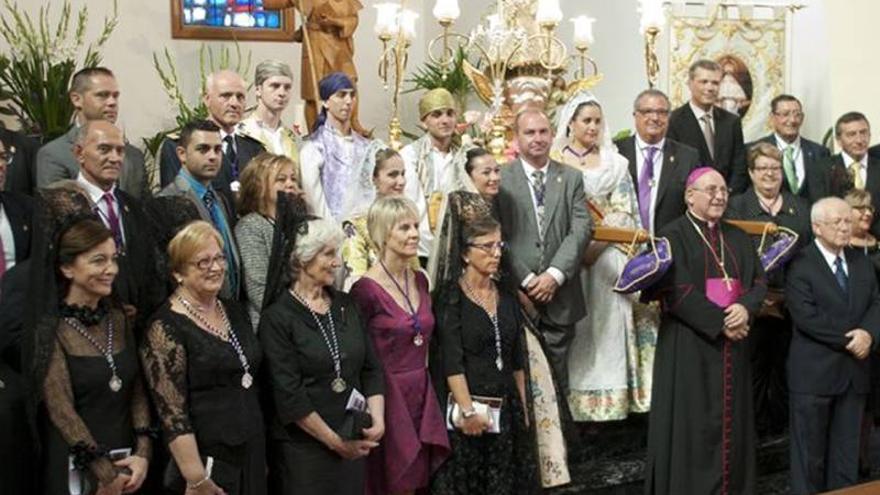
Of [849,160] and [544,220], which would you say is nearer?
[544,220]

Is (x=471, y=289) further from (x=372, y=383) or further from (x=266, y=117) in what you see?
(x=266, y=117)

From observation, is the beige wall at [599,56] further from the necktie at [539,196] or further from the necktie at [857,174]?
the necktie at [539,196]

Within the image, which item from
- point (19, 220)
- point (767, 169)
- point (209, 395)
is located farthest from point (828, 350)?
point (19, 220)

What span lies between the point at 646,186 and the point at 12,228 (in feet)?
10.5

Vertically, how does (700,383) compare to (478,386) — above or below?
below

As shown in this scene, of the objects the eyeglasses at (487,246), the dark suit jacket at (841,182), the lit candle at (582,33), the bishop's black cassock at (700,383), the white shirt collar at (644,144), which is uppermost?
the lit candle at (582,33)

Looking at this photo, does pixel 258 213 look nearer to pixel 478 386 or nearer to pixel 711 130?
pixel 478 386

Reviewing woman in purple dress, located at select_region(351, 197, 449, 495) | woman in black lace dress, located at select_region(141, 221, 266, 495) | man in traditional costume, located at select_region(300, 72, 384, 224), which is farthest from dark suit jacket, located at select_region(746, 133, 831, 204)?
woman in black lace dress, located at select_region(141, 221, 266, 495)

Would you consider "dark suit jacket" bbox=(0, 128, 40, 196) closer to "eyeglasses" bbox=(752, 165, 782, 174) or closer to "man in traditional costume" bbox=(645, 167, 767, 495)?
"man in traditional costume" bbox=(645, 167, 767, 495)

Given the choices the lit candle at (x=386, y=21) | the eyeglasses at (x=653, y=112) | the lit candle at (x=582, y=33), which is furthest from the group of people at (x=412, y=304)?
the lit candle at (x=386, y=21)

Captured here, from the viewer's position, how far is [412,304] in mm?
5238

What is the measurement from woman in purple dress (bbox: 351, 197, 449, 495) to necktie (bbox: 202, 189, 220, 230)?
1.97 ft

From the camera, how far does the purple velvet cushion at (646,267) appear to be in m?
5.84

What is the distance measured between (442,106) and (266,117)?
2.78ft
